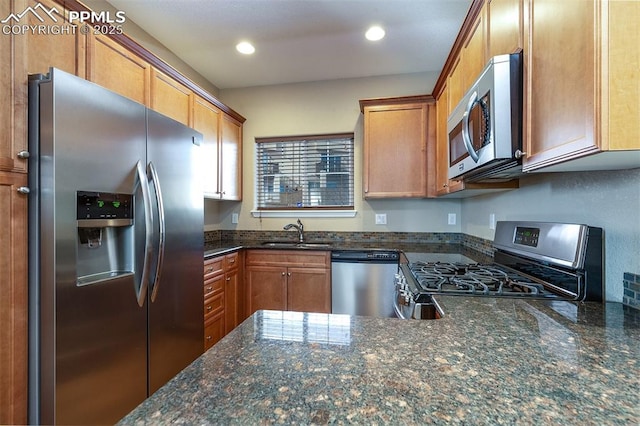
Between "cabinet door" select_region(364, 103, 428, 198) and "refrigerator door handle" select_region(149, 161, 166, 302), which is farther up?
"cabinet door" select_region(364, 103, 428, 198)

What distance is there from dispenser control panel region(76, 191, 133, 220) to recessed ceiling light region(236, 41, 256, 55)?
1825 mm

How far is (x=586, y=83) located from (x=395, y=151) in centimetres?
211

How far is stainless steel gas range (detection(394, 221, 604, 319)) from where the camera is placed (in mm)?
1090

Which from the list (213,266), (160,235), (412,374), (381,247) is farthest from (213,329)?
(412,374)

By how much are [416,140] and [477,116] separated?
156 cm

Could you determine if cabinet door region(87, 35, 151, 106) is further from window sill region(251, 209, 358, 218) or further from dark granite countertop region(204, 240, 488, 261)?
window sill region(251, 209, 358, 218)

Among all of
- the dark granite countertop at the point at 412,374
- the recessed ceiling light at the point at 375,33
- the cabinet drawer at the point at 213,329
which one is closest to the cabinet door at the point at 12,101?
the dark granite countertop at the point at 412,374

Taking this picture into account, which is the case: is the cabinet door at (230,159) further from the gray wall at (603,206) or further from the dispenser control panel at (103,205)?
the gray wall at (603,206)

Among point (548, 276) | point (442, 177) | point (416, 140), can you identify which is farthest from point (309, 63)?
point (548, 276)

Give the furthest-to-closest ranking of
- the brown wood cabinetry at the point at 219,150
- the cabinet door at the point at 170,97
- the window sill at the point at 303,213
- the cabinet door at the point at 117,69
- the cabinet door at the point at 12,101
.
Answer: the window sill at the point at 303,213
the brown wood cabinetry at the point at 219,150
the cabinet door at the point at 170,97
the cabinet door at the point at 117,69
the cabinet door at the point at 12,101

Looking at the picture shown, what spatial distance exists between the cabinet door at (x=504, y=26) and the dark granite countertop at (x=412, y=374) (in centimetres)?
104

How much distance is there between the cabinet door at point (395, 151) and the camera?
2.81m

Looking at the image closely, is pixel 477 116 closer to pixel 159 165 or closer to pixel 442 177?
pixel 442 177

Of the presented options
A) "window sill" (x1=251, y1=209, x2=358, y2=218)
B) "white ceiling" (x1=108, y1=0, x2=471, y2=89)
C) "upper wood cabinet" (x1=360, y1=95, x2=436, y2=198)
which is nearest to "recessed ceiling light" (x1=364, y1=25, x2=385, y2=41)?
"white ceiling" (x1=108, y1=0, x2=471, y2=89)
